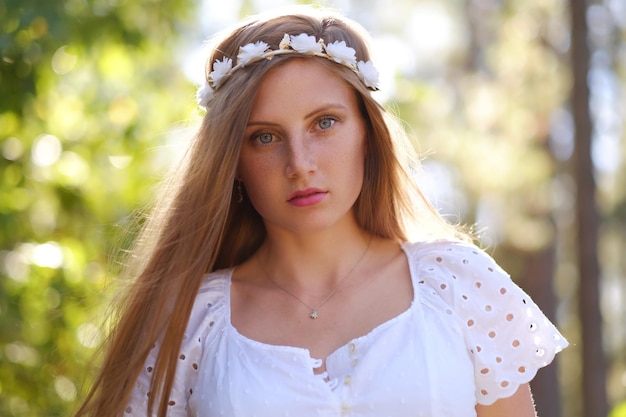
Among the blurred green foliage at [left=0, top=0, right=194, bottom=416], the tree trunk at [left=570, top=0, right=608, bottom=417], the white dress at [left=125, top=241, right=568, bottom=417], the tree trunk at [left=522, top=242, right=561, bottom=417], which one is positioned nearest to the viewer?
the white dress at [left=125, top=241, right=568, bottom=417]

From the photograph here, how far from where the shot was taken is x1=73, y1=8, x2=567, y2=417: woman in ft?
7.80

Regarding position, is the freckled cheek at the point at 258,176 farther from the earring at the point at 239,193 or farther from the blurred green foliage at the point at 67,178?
the blurred green foliage at the point at 67,178

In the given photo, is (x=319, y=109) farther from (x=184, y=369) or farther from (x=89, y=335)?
(x=89, y=335)

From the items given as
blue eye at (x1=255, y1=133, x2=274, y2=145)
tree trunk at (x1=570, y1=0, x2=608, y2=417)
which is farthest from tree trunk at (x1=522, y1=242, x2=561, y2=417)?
blue eye at (x1=255, y1=133, x2=274, y2=145)

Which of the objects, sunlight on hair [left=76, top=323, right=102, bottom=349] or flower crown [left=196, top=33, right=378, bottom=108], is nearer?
flower crown [left=196, top=33, right=378, bottom=108]

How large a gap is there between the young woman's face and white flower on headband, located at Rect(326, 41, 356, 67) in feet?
0.14

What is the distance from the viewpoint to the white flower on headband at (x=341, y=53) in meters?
2.50

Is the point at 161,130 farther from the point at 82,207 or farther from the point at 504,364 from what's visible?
the point at 504,364

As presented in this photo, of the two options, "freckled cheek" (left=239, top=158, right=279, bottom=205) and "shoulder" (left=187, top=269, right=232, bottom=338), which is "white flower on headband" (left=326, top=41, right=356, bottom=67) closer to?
"freckled cheek" (left=239, top=158, right=279, bottom=205)

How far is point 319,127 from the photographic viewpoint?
245 centimetres

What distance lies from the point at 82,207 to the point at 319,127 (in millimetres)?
1655

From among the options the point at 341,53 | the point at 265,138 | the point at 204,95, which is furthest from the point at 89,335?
the point at 341,53

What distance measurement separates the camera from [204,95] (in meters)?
2.66

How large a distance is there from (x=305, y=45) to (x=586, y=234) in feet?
19.1
